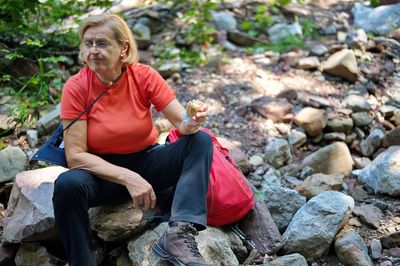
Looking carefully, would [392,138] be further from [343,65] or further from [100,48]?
[100,48]

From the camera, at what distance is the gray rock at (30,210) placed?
3057 millimetres

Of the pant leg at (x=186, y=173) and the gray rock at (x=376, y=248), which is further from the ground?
the pant leg at (x=186, y=173)

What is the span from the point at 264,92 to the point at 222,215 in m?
2.41

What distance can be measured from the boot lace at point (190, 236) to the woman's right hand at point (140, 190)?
0.31 m

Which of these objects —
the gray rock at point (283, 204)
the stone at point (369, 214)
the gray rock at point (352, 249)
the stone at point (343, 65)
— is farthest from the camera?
the stone at point (343, 65)

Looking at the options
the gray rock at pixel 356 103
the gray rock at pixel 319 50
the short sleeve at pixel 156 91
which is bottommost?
the gray rock at pixel 356 103

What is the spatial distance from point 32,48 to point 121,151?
8.70ft

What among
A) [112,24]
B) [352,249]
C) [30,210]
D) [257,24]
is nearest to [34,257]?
[30,210]

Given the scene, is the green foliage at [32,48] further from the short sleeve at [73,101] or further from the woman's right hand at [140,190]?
the woman's right hand at [140,190]

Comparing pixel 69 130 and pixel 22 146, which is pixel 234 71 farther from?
pixel 69 130

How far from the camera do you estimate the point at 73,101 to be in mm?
2797

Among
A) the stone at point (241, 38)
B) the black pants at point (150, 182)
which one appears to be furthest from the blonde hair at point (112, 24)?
the stone at point (241, 38)

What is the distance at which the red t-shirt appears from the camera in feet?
9.25

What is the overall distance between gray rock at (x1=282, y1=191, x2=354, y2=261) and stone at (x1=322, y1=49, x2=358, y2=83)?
7.61 ft
